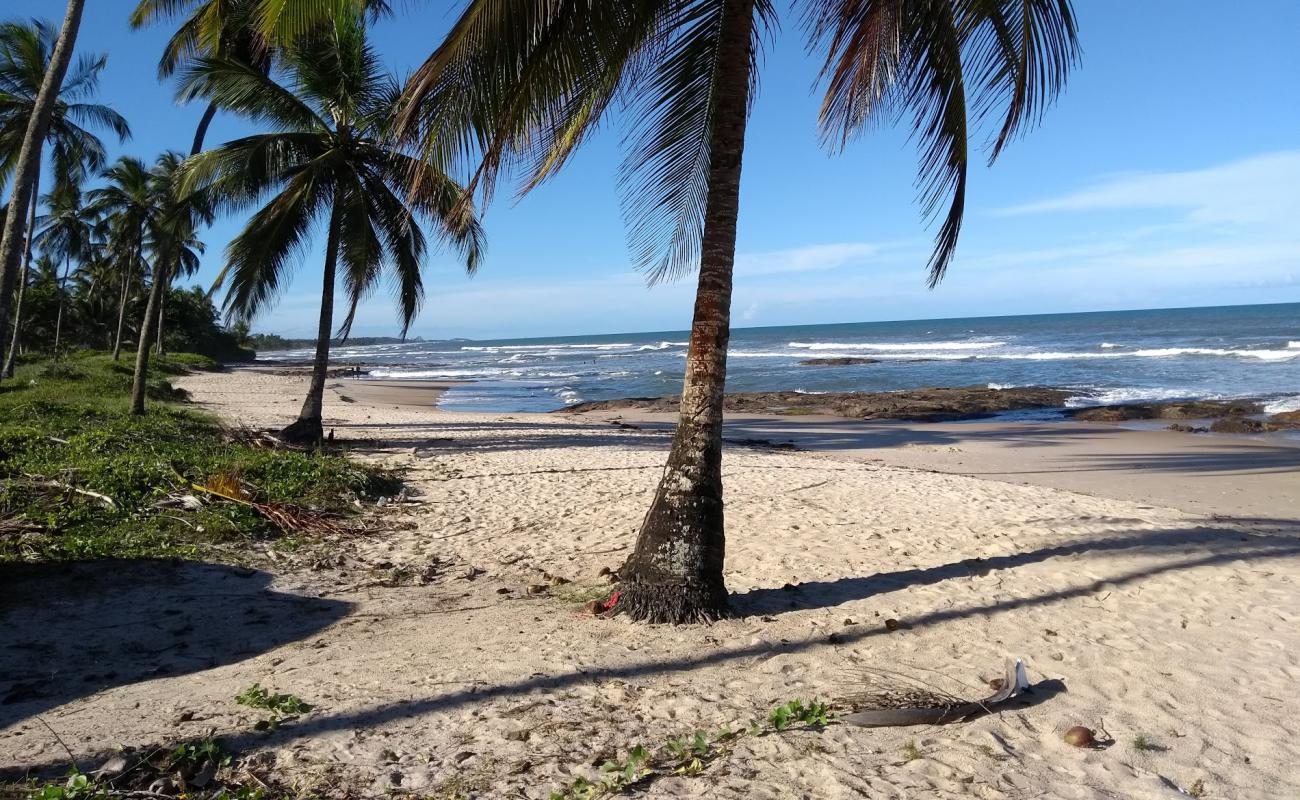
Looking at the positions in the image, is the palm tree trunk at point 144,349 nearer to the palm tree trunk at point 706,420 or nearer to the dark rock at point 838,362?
the palm tree trunk at point 706,420

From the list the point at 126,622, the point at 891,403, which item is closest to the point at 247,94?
the point at 126,622

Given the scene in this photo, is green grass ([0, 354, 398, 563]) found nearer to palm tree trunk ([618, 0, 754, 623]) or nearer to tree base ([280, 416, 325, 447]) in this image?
tree base ([280, 416, 325, 447])

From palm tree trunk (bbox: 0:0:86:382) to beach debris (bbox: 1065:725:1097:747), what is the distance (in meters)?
9.10

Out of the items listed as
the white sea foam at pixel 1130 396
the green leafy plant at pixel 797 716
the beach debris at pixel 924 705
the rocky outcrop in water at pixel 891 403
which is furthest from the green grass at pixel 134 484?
the white sea foam at pixel 1130 396

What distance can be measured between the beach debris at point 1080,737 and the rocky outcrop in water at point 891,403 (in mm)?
18463

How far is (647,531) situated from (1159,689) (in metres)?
2.70

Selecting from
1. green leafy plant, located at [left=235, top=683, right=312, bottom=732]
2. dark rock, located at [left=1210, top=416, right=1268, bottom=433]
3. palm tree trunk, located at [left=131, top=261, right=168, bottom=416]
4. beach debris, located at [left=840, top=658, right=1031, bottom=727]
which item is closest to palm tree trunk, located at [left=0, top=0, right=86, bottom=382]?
palm tree trunk, located at [left=131, top=261, right=168, bottom=416]

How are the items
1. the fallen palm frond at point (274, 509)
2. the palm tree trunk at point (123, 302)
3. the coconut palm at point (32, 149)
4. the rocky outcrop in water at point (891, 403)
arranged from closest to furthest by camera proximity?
the fallen palm frond at point (274, 509) < the coconut palm at point (32, 149) < the rocky outcrop in water at point (891, 403) < the palm tree trunk at point (123, 302)

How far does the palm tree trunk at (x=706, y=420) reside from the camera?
4.68 metres

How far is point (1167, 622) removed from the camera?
4934 millimetres

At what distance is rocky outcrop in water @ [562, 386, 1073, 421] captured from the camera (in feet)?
72.7

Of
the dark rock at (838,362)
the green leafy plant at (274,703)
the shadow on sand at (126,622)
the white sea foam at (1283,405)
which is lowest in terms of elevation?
the shadow on sand at (126,622)

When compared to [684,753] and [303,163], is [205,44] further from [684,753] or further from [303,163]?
[684,753]

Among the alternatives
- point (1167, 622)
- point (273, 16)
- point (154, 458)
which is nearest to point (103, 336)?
point (154, 458)
